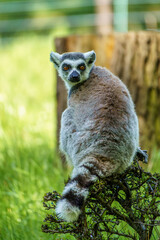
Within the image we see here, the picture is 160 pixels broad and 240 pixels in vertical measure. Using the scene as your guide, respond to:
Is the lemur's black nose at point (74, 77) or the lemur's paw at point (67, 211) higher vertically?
the lemur's black nose at point (74, 77)

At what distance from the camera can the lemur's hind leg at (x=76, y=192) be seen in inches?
80.7

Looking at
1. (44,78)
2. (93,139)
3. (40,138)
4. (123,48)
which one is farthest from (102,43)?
(44,78)

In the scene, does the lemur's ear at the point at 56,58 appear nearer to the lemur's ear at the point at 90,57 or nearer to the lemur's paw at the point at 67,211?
the lemur's ear at the point at 90,57

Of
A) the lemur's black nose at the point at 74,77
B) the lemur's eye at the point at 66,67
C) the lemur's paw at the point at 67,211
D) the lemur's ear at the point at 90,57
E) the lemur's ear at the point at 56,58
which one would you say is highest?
the lemur's ear at the point at 56,58

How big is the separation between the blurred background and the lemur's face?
0.61 m

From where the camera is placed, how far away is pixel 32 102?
8.03m

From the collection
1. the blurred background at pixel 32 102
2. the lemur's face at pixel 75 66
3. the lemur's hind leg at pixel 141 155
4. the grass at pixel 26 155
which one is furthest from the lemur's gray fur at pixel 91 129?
the grass at pixel 26 155

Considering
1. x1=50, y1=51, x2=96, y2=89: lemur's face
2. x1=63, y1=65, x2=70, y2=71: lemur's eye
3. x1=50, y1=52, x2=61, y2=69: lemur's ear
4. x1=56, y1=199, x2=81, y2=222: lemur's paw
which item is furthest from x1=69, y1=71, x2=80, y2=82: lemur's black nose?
x1=56, y1=199, x2=81, y2=222: lemur's paw

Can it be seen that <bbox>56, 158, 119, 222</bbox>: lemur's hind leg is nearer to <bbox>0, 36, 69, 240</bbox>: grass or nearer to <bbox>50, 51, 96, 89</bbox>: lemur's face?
<bbox>0, 36, 69, 240</bbox>: grass

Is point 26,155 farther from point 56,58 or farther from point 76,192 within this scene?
point 76,192

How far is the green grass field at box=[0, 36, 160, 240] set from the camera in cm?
334

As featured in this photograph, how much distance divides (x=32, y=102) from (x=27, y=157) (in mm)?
3454

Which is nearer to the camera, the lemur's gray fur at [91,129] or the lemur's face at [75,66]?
the lemur's gray fur at [91,129]

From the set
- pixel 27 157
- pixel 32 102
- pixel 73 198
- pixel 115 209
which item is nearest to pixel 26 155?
pixel 27 157
